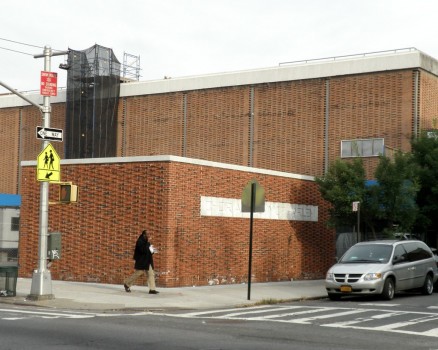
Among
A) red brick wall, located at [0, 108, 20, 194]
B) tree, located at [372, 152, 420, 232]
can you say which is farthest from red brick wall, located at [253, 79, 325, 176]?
red brick wall, located at [0, 108, 20, 194]

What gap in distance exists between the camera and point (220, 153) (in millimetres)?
40938

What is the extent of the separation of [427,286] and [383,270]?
3.26 m

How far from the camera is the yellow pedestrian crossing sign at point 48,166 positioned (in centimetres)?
1966

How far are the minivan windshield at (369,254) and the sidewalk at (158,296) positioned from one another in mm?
1447

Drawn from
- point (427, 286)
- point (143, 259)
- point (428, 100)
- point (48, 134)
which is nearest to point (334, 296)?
point (427, 286)

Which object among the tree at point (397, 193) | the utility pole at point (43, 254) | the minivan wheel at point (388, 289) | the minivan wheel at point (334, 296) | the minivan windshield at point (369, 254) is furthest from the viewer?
the tree at point (397, 193)

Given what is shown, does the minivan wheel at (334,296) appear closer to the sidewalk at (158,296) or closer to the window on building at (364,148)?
the sidewalk at (158,296)

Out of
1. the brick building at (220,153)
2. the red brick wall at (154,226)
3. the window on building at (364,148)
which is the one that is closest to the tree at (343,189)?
the brick building at (220,153)

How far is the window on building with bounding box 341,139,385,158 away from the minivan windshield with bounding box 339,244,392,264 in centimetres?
1367

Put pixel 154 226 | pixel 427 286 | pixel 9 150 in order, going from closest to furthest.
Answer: pixel 427 286 → pixel 154 226 → pixel 9 150

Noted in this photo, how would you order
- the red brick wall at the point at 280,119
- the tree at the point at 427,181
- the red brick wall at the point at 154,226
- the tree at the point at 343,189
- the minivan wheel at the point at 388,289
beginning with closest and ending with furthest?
1. the minivan wheel at the point at 388,289
2. the red brick wall at the point at 154,226
3. the tree at the point at 343,189
4. the tree at the point at 427,181
5. the red brick wall at the point at 280,119

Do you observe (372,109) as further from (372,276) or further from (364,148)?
(372,276)

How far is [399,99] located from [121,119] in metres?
16.6

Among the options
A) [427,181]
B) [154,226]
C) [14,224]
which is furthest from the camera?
[14,224]
